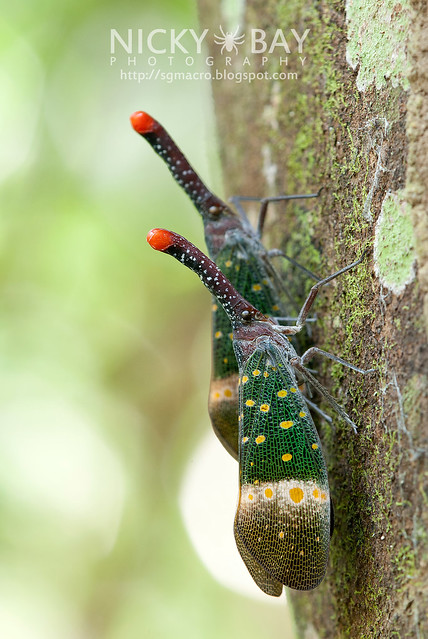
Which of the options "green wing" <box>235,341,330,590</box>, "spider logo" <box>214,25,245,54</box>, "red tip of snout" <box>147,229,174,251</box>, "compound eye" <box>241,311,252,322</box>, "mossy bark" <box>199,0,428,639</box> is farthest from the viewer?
"spider logo" <box>214,25,245,54</box>

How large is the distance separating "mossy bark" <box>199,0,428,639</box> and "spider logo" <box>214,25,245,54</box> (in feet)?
2.55

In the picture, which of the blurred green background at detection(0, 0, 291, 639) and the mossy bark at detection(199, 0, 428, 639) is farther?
the blurred green background at detection(0, 0, 291, 639)

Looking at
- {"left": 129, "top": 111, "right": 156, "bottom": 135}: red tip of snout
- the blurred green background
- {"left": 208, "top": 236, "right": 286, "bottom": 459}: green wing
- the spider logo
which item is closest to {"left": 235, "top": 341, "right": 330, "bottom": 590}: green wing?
{"left": 208, "top": 236, "right": 286, "bottom": 459}: green wing

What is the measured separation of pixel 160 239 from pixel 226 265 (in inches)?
37.5

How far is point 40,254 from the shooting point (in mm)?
6758

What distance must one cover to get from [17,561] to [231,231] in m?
5.64

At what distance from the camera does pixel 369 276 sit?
2.10 meters

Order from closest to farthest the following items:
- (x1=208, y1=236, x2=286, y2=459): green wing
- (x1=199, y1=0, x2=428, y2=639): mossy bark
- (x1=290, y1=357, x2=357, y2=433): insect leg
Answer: (x1=199, y1=0, x2=428, y2=639): mossy bark < (x1=290, y1=357, x2=357, y2=433): insect leg < (x1=208, y1=236, x2=286, y2=459): green wing

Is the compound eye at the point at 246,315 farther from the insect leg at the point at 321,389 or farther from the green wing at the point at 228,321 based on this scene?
the green wing at the point at 228,321

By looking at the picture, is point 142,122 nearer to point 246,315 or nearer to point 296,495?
point 246,315

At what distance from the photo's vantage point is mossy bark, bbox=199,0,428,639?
1.77 m

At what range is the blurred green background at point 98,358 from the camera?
6.80 meters

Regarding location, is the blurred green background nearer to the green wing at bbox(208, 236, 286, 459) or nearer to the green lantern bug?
the green wing at bbox(208, 236, 286, 459)

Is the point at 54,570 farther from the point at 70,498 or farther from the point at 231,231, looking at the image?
the point at 231,231
